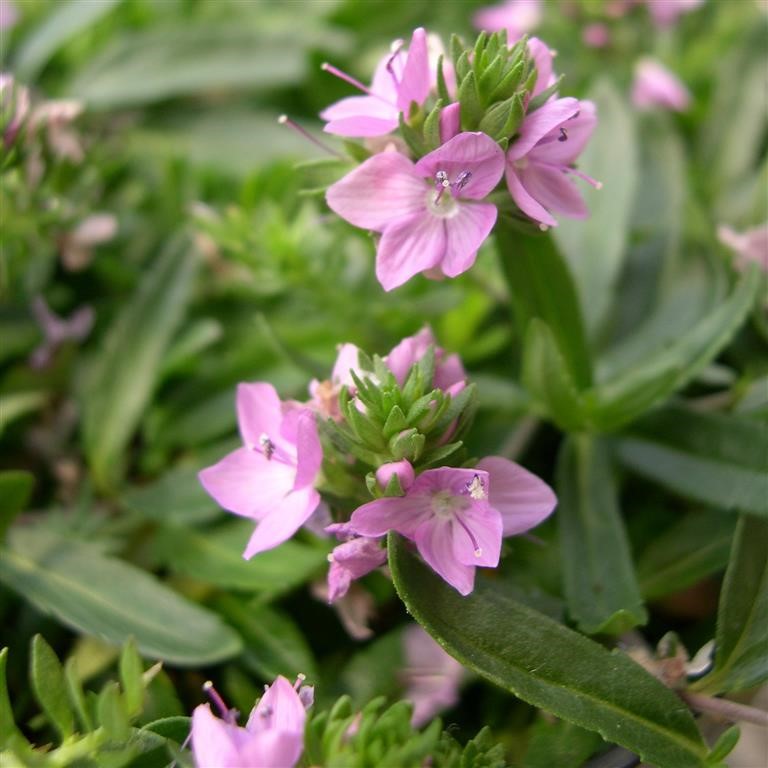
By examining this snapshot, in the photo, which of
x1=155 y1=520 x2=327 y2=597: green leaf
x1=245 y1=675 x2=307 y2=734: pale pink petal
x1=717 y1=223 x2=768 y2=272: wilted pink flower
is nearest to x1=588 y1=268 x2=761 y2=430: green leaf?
x1=717 y1=223 x2=768 y2=272: wilted pink flower

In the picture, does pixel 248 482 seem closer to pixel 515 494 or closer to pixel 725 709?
pixel 515 494

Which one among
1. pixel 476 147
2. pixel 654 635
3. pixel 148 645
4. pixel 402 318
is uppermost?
pixel 476 147

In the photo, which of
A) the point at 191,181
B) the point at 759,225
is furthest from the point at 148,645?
the point at 759,225

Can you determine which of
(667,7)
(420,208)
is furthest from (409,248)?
(667,7)

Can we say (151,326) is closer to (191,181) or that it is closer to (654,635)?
(191,181)

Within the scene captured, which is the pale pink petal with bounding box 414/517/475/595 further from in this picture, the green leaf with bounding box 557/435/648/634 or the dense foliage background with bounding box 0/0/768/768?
the green leaf with bounding box 557/435/648/634

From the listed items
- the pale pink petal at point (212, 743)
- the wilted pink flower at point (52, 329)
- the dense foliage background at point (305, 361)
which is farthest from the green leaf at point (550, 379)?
the wilted pink flower at point (52, 329)
